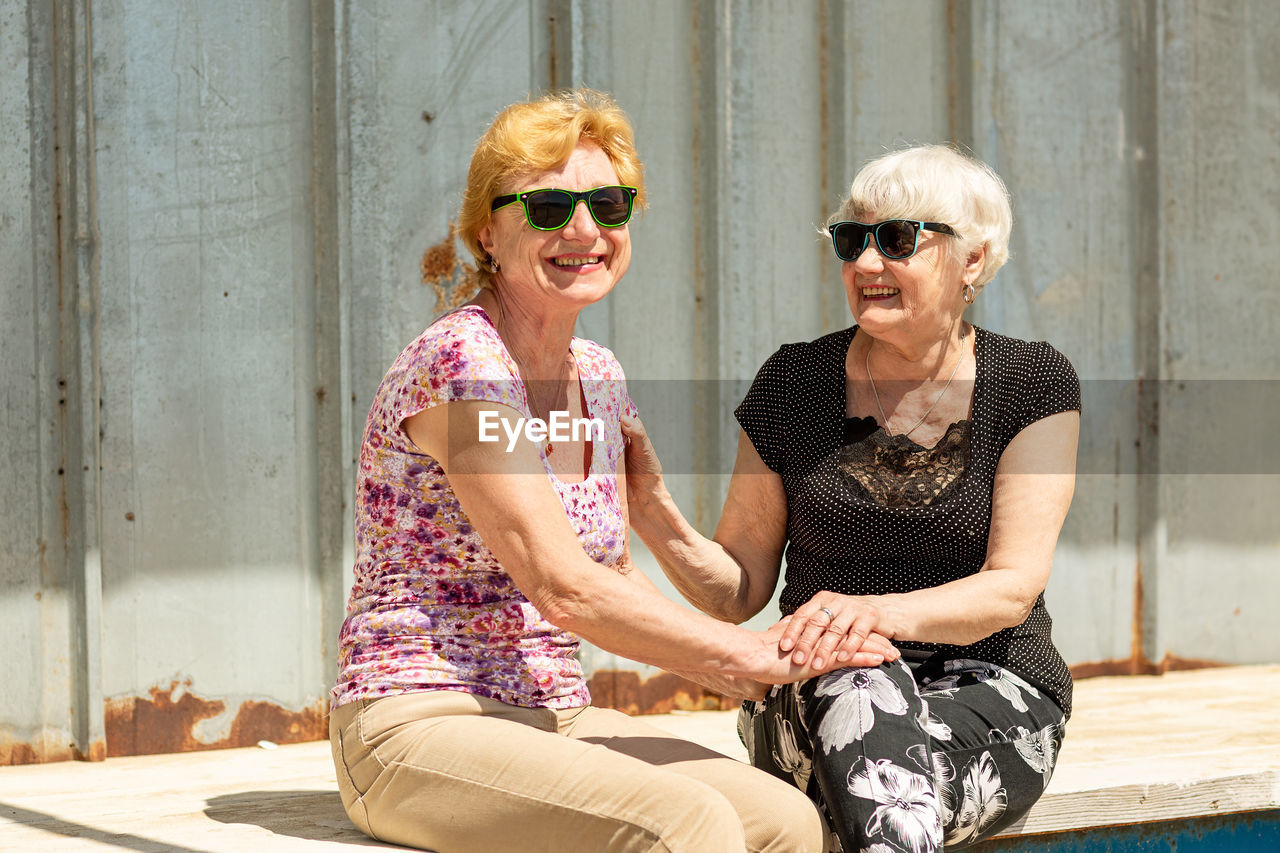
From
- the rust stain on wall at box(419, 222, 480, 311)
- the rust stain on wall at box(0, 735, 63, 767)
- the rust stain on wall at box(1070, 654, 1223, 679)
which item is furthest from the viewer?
the rust stain on wall at box(1070, 654, 1223, 679)

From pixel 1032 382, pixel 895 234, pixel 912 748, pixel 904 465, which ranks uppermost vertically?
pixel 895 234

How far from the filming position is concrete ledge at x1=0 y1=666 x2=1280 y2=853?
263cm

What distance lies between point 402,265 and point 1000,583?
1995 mm

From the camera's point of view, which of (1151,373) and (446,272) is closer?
(446,272)

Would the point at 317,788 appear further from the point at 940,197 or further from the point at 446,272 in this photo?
the point at 940,197

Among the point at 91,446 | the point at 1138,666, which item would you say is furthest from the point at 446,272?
the point at 1138,666

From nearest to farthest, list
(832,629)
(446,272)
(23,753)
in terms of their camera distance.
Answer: (832,629) → (23,753) → (446,272)

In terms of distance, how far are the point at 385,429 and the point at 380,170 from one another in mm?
1628

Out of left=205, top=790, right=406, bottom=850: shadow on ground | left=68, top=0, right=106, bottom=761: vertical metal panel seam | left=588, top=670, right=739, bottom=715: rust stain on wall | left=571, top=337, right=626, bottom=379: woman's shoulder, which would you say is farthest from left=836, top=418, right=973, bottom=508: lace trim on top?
left=68, top=0, right=106, bottom=761: vertical metal panel seam

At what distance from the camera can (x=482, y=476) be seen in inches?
89.7

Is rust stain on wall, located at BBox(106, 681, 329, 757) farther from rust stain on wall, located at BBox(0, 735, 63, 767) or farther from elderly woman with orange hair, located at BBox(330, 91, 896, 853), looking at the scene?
elderly woman with orange hair, located at BBox(330, 91, 896, 853)

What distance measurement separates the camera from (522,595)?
2.49 m

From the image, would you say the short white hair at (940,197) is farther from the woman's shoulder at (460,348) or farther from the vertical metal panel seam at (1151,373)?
the vertical metal panel seam at (1151,373)

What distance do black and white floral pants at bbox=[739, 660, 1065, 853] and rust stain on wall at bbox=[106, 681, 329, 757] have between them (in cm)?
156
